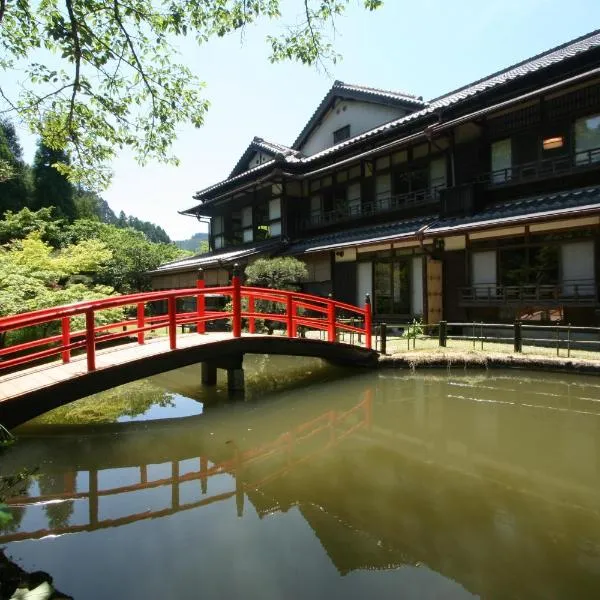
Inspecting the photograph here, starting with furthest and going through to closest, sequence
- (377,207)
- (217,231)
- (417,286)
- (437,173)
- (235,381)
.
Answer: (217,231), (377,207), (437,173), (417,286), (235,381)

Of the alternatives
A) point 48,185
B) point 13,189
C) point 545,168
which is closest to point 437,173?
point 545,168

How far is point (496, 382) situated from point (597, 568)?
19.0 feet

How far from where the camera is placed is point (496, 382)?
28.0 feet

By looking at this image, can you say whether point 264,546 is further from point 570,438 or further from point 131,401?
point 131,401

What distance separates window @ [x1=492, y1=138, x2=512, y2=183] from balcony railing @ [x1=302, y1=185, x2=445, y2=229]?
1.80 metres

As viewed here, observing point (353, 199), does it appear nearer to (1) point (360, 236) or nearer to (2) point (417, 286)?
(1) point (360, 236)

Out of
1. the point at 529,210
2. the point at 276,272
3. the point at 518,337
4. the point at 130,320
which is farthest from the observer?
the point at 276,272

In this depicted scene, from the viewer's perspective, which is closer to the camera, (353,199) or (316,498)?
(316,498)

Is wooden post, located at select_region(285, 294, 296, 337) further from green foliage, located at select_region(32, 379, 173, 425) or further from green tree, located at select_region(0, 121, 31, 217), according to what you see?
green tree, located at select_region(0, 121, 31, 217)

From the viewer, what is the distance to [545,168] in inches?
492

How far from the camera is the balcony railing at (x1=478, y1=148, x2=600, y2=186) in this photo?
1157 cm

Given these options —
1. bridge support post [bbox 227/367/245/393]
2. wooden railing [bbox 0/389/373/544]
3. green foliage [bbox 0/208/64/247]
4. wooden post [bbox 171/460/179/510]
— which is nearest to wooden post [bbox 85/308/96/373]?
wooden railing [bbox 0/389/373/544]

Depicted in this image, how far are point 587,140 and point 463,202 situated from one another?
349 centimetres

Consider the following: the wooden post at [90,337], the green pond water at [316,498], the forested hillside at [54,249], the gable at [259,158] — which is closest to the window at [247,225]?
the gable at [259,158]
